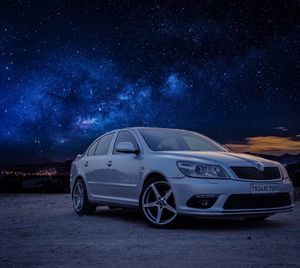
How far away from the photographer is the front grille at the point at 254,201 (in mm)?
7234

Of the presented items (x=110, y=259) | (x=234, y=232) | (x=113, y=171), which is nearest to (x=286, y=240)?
(x=234, y=232)

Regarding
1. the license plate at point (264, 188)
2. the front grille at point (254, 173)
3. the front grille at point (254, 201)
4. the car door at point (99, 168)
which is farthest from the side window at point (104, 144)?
the license plate at point (264, 188)

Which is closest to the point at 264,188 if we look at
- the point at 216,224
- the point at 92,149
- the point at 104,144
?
the point at 216,224

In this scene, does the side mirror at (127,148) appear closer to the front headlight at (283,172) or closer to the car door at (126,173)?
the car door at (126,173)

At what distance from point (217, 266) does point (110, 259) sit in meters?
1.12

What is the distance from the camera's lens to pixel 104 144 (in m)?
10.0

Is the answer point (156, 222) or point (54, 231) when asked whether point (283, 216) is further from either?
point (54, 231)

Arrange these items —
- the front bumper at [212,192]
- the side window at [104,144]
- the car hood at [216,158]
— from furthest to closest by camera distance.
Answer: the side window at [104,144] → the car hood at [216,158] → the front bumper at [212,192]

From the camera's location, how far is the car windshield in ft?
28.5

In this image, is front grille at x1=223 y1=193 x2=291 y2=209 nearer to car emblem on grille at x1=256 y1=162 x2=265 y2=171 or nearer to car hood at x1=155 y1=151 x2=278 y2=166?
car emblem on grille at x1=256 y1=162 x2=265 y2=171

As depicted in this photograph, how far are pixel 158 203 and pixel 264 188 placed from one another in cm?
161

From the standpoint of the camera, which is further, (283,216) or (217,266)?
(283,216)

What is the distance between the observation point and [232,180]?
728 cm

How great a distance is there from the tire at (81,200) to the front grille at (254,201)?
373cm
